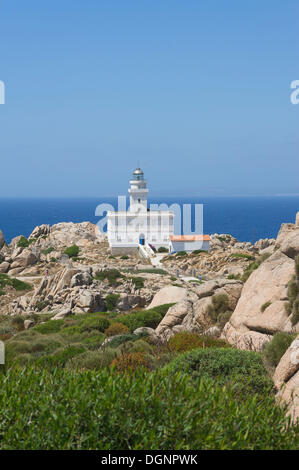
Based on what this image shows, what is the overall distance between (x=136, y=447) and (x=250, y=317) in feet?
32.2

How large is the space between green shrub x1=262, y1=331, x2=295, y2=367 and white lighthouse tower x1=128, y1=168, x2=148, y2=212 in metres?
56.7

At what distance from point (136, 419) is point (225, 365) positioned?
4897 mm

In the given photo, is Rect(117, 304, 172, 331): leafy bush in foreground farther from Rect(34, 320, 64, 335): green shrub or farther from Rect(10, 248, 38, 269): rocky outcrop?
Rect(10, 248, 38, 269): rocky outcrop

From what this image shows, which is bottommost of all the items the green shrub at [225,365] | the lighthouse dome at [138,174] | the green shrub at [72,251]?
the green shrub at [72,251]

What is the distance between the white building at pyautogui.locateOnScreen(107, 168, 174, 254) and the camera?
65.1 m

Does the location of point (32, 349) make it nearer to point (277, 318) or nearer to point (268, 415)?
point (277, 318)

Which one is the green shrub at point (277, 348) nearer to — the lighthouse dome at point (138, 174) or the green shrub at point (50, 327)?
the green shrub at point (50, 327)

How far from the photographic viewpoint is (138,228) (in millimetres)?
66625

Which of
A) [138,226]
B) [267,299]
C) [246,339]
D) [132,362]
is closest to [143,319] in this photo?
[267,299]

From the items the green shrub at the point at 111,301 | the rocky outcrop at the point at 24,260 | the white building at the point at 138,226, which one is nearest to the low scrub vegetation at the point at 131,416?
the green shrub at the point at 111,301

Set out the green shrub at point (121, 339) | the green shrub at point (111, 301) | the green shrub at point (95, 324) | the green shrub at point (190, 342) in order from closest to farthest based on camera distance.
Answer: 1. the green shrub at point (190, 342)
2. the green shrub at point (121, 339)
3. the green shrub at point (95, 324)
4. the green shrub at point (111, 301)

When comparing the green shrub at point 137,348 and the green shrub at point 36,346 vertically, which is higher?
the green shrub at point 137,348

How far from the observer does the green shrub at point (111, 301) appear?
28141 mm
